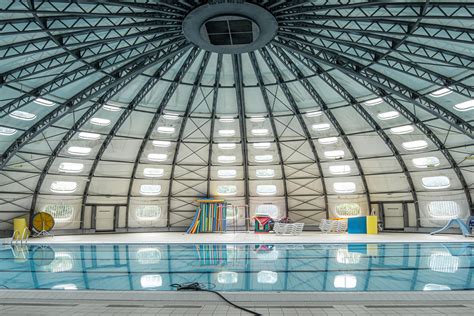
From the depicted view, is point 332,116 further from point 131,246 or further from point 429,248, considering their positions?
point 131,246

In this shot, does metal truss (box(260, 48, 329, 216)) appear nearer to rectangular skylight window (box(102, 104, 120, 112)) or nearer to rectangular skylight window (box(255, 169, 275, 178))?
rectangular skylight window (box(255, 169, 275, 178))

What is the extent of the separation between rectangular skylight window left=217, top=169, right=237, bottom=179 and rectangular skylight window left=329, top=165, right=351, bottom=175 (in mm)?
9111

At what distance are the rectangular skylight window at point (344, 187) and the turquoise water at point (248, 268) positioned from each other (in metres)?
12.2

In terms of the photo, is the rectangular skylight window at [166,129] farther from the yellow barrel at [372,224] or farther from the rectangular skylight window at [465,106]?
the rectangular skylight window at [465,106]

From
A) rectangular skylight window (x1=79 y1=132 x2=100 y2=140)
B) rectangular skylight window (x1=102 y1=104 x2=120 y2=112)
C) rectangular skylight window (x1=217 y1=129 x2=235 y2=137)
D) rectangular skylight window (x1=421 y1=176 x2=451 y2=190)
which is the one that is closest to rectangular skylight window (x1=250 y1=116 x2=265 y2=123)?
rectangular skylight window (x1=217 y1=129 x2=235 y2=137)

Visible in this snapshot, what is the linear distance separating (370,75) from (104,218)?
26.3 metres

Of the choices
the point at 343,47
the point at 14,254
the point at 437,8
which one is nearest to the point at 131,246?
the point at 14,254

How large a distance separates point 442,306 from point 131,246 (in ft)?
61.0

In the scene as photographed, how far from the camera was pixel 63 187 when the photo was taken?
3025cm

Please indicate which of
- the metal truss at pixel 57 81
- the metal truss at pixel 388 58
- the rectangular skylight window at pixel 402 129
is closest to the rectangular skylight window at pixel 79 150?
the metal truss at pixel 57 81

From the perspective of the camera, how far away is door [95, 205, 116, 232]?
3219 cm

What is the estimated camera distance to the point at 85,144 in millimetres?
27438

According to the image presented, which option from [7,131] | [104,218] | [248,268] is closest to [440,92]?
[248,268]

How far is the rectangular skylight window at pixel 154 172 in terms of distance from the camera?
31906 millimetres
